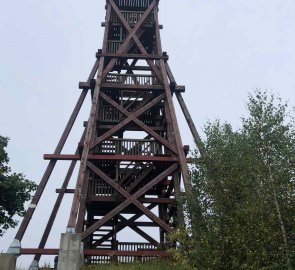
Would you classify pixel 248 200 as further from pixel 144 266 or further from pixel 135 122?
pixel 135 122

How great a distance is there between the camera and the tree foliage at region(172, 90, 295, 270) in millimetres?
9078

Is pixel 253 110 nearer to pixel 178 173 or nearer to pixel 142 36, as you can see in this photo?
pixel 178 173

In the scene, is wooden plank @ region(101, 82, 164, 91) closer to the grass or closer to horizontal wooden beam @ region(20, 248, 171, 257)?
horizontal wooden beam @ region(20, 248, 171, 257)

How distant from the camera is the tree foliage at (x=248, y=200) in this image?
9.08 meters

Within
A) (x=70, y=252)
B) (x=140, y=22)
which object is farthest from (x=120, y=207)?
(x=140, y=22)

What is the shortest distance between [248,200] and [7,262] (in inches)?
234

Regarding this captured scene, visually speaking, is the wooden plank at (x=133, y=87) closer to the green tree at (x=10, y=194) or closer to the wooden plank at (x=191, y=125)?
the wooden plank at (x=191, y=125)

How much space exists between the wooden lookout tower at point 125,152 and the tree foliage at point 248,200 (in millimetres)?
1201

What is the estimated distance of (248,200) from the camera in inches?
387

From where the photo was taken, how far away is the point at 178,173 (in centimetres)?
1456

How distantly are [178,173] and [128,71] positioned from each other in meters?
5.99

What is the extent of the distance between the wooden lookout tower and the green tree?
154 inches

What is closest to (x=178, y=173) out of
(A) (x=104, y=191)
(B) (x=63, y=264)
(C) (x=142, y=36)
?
(A) (x=104, y=191)

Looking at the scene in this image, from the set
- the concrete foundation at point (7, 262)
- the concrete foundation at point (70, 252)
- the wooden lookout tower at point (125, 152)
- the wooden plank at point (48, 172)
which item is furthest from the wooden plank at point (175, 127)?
the concrete foundation at point (7, 262)
